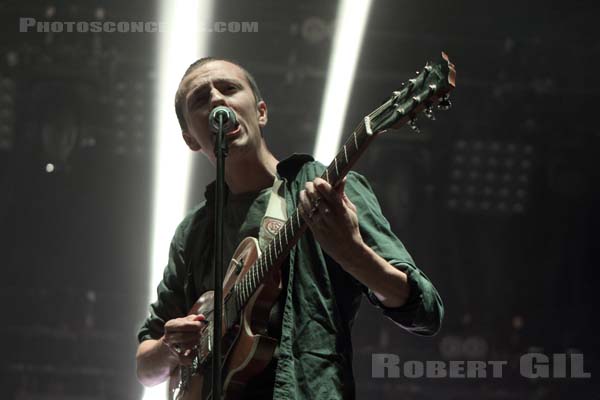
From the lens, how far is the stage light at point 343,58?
362 cm

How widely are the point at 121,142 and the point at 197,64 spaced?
1.59 metres

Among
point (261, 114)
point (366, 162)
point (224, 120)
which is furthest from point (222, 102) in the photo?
point (366, 162)

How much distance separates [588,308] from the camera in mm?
3602

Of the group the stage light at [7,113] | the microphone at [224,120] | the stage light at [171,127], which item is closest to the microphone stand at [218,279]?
the microphone at [224,120]

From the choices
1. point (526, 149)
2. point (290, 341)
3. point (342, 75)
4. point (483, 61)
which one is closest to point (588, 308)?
point (526, 149)

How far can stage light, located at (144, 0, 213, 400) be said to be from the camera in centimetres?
352

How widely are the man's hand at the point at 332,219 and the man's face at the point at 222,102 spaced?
1.51 ft

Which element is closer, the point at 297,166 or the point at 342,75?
the point at 297,166

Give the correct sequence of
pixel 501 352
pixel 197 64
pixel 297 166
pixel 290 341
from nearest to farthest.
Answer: pixel 290 341 < pixel 297 166 < pixel 197 64 < pixel 501 352

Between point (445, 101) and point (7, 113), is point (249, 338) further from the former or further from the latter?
point (7, 113)

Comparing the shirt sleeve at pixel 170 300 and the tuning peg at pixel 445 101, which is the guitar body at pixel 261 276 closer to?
the tuning peg at pixel 445 101

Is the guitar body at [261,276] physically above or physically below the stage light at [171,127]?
below

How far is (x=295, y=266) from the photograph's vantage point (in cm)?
174

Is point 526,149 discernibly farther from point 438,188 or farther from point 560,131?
point 438,188
